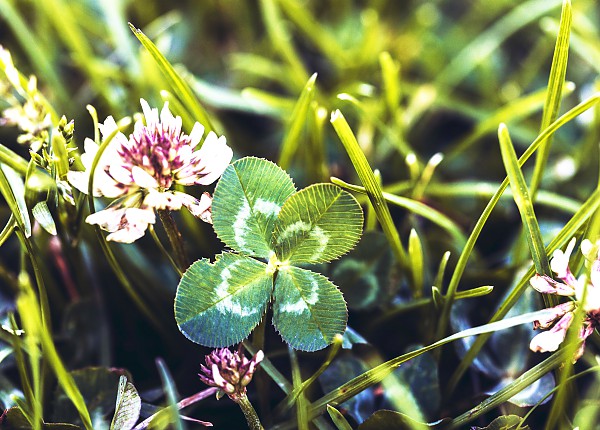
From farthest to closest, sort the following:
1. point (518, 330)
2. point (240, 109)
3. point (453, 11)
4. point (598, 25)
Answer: point (453, 11) → point (598, 25) → point (240, 109) → point (518, 330)

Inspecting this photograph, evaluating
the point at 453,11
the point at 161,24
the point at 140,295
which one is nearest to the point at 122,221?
the point at 140,295

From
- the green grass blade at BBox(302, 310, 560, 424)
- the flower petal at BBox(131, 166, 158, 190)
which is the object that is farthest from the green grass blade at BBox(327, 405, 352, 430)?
the flower petal at BBox(131, 166, 158, 190)

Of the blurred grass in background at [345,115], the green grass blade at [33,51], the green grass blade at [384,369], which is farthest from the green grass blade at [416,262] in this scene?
the green grass blade at [33,51]

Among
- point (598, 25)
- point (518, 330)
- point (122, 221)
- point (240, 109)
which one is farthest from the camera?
point (598, 25)

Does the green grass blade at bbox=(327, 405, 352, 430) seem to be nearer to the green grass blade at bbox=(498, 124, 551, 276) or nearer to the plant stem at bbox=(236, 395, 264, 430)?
the plant stem at bbox=(236, 395, 264, 430)

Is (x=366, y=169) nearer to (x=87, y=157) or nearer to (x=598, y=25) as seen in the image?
(x=87, y=157)

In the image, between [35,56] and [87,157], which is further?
[35,56]

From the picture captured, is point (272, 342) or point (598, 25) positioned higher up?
point (598, 25)
